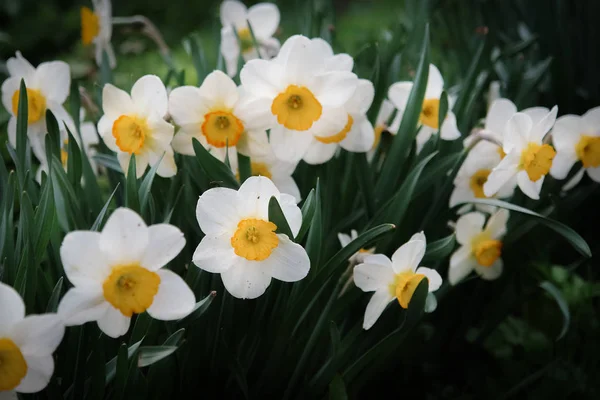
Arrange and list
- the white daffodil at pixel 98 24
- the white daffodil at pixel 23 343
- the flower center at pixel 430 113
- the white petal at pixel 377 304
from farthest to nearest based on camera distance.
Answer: the white daffodil at pixel 98 24
the flower center at pixel 430 113
the white petal at pixel 377 304
the white daffodil at pixel 23 343

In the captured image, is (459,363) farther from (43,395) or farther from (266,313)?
(43,395)

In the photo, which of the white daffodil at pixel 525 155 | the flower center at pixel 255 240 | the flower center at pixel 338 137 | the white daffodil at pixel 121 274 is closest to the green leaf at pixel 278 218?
the flower center at pixel 255 240

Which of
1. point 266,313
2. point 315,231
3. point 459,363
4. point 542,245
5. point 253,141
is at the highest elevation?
point 253,141

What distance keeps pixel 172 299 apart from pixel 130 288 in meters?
0.05

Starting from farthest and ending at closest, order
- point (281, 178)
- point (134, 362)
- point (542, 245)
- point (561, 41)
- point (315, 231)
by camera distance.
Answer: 1. point (561, 41)
2. point (542, 245)
3. point (281, 178)
4. point (315, 231)
5. point (134, 362)

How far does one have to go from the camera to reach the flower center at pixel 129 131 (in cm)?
85

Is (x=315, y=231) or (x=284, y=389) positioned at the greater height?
(x=315, y=231)

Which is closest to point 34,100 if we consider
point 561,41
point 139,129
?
point 139,129

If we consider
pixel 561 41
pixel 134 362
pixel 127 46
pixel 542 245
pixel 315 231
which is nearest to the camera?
pixel 134 362

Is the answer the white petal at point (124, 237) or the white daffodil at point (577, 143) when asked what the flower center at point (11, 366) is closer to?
Result: the white petal at point (124, 237)

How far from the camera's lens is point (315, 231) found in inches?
31.9

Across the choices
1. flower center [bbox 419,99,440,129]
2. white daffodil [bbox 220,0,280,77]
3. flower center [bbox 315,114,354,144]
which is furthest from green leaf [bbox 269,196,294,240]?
white daffodil [bbox 220,0,280,77]

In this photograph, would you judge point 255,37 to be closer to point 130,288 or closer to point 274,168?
point 274,168

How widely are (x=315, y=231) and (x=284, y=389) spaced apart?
0.27m
